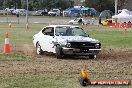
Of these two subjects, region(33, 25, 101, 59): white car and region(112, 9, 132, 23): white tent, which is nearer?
region(33, 25, 101, 59): white car

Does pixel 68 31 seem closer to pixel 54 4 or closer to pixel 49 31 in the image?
pixel 49 31

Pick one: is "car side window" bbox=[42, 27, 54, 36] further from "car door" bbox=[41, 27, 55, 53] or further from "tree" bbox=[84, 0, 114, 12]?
"tree" bbox=[84, 0, 114, 12]

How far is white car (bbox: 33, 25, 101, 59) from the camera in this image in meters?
17.8

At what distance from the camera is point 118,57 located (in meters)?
19.0

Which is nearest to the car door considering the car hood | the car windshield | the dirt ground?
the car windshield

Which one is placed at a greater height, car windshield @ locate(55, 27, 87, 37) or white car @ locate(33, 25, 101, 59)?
car windshield @ locate(55, 27, 87, 37)

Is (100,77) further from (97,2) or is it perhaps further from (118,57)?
(97,2)

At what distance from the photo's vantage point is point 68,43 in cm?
1775

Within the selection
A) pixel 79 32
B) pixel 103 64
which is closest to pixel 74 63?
pixel 103 64

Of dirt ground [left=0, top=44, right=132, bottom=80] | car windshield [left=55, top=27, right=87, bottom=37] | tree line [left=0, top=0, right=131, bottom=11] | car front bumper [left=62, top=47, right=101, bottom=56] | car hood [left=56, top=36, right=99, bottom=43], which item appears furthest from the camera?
tree line [left=0, top=0, right=131, bottom=11]

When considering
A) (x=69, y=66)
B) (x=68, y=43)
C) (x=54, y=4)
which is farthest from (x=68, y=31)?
(x=54, y=4)

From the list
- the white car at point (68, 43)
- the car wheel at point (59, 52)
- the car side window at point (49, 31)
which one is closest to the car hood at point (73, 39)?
the white car at point (68, 43)

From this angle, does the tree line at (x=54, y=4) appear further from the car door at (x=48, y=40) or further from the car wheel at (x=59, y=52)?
the car wheel at (x=59, y=52)

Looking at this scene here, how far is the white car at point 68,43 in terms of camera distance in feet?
58.4
